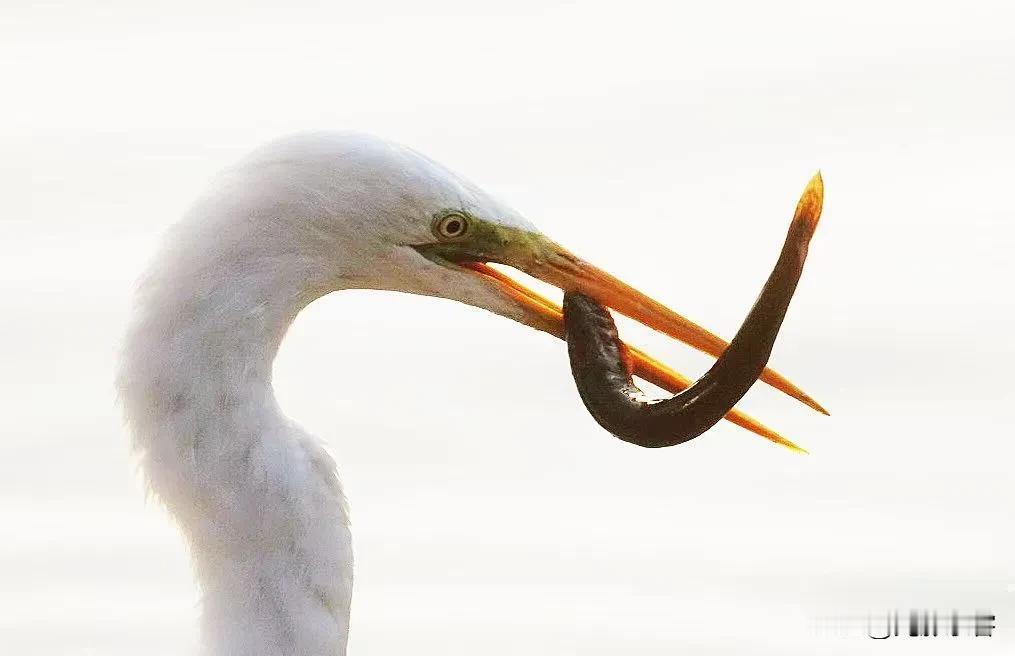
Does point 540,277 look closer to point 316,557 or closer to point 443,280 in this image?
point 443,280

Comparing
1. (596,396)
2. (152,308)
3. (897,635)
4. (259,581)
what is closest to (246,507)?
(259,581)

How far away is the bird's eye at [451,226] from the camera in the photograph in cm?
360

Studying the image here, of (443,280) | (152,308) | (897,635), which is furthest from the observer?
(897,635)

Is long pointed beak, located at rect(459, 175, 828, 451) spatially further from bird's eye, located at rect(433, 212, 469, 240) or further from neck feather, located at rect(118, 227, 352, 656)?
neck feather, located at rect(118, 227, 352, 656)

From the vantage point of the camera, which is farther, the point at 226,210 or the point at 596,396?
the point at 596,396

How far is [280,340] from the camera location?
358cm

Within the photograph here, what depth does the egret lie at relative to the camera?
3.46 metres

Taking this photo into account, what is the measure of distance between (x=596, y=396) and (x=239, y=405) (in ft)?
2.43

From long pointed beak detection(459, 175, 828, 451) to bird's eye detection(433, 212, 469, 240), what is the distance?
10cm

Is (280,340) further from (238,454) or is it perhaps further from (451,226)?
(451,226)

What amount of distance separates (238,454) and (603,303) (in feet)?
2.80

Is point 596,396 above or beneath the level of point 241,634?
above

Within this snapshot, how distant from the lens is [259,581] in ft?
11.9

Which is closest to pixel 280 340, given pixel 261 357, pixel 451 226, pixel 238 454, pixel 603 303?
pixel 261 357
